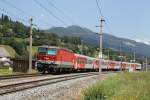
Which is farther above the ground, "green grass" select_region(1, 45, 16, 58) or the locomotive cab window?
"green grass" select_region(1, 45, 16, 58)

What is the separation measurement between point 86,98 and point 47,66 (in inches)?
1259

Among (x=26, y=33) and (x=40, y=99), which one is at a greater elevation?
(x=26, y=33)

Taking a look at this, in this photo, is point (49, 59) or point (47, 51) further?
point (47, 51)

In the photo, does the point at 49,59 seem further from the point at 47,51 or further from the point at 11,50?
the point at 11,50

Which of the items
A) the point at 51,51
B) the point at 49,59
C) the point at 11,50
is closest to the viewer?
the point at 49,59

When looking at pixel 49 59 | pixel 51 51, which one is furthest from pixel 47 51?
pixel 49 59

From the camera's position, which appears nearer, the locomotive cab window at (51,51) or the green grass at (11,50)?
the locomotive cab window at (51,51)

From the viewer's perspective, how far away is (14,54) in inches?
4938

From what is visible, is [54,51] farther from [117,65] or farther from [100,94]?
[117,65]

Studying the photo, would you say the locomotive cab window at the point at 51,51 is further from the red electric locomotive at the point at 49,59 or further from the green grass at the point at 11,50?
the green grass at the point at 11,50

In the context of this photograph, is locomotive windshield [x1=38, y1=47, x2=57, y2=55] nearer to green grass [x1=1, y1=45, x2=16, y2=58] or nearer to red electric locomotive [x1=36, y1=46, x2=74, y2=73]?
red electric locomotive [x1=36, y1=46, x2=74, y2=73]

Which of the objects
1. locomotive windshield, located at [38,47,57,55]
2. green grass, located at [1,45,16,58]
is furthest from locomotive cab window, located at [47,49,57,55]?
green grass, located at [1,45,16,58]

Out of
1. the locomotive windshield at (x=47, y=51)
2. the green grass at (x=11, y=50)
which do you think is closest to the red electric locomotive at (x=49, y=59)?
the locomotive windshield at (x=47, y=51)

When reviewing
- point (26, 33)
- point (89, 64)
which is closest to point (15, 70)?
point (89, 64)
